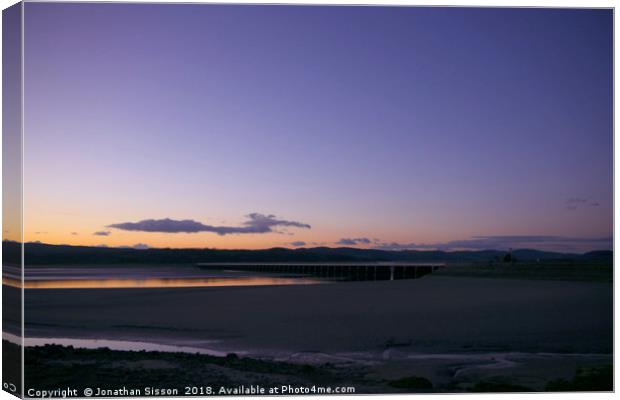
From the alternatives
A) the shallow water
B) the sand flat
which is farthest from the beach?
the shallow water

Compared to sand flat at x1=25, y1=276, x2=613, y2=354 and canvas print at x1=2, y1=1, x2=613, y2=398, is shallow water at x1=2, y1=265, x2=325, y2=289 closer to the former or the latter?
sand flat at x1=25, y1=276, x2=613, y2=354

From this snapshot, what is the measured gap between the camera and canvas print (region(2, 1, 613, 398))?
654 centimetres

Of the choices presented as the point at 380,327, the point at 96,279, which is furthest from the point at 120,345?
the point at 96,279

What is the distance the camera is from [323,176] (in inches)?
343

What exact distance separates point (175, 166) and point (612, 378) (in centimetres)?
496

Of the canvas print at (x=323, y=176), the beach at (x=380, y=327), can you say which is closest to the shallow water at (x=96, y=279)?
the beach at (x=380, y=327)

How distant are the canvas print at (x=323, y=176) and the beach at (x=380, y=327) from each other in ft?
0.15

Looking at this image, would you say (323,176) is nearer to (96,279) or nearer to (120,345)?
(120,345)

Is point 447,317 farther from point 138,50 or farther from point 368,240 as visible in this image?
point 138,50

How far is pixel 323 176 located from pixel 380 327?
1812 millimetres

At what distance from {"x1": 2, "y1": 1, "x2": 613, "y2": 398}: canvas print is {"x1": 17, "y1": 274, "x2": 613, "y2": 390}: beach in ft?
0.15

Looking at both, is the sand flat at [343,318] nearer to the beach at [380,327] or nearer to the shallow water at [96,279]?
the beach at [380,327]

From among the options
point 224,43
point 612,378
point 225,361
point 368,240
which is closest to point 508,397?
point 612,378

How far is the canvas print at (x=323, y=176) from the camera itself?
21.5 feet
